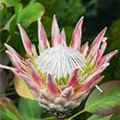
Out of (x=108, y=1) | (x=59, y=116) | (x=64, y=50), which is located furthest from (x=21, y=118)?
(x=108, y=1)

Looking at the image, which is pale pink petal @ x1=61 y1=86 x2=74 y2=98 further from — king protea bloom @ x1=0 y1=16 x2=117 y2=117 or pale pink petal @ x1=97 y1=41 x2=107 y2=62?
pale pink petal @ x1=97 y1=41 x2=107 y2=62

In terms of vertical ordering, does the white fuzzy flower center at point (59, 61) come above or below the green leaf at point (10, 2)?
below

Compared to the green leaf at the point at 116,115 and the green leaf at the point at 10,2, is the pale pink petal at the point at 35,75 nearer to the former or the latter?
the green leaf at the point at 116,115

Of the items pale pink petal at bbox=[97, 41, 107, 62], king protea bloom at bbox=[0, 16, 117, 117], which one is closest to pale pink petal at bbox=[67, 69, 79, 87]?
king protea bloom at bbox=[0, 16, 117, 117]

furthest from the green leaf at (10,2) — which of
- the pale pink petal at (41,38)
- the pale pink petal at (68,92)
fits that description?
the pale pink petal at (68,92)

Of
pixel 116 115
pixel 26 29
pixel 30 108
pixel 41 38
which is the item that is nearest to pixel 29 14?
pixel 26 29

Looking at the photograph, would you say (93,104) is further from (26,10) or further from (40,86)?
(26,10)
